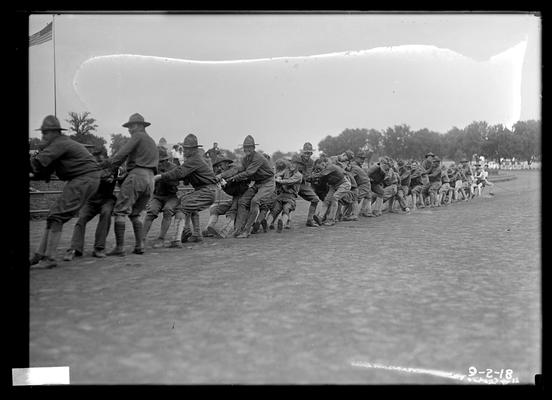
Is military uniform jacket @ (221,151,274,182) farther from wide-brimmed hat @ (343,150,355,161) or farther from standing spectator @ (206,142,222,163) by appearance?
wide-brimmed hat @ (343,150,355,161)

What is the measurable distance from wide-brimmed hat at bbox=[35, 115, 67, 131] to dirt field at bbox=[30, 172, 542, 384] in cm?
159

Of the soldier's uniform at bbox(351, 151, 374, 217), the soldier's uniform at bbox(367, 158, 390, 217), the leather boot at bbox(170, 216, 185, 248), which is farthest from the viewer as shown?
the soldier's uniform at bbox(367, 158, 390, 217)

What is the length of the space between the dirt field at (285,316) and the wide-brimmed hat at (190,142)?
166 centimetres

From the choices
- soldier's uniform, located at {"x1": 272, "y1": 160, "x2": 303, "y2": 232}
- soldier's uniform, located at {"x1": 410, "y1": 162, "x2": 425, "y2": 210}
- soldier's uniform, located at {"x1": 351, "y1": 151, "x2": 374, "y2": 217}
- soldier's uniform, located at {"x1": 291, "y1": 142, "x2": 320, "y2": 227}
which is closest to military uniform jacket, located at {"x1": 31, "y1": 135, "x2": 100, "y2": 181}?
soldier's uniform, located at {"x1": 272, "y1": 160, "x2": 303, "y2": 232}

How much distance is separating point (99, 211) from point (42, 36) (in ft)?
8.64

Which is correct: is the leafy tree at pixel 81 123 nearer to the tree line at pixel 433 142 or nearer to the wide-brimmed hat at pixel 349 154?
the tree line at pixel 433 142

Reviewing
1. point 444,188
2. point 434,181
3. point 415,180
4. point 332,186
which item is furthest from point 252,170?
point 444,188

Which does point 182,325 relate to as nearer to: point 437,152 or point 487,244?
point 487,244

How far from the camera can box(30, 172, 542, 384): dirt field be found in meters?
3.65

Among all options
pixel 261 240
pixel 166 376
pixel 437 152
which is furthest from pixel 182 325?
pixel 437 152

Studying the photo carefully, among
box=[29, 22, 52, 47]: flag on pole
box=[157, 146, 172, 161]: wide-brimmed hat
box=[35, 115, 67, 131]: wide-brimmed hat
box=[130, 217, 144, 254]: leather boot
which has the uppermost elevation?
box=[29, 22, 52, 47]: flag on pole

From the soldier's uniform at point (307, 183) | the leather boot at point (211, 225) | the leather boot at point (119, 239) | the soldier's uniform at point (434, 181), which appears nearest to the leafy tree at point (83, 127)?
the leather boot at point (119, 239)

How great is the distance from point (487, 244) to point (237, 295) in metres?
4.78
